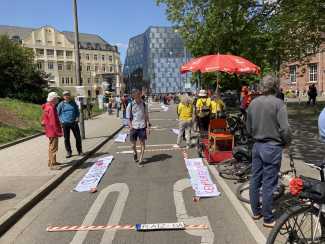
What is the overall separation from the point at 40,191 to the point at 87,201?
40.2 inches

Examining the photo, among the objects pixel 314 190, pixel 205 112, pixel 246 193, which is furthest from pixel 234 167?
pixel 314 190

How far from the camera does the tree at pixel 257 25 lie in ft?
32.7

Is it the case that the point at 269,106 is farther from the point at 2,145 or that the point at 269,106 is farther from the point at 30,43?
the point at 30,43

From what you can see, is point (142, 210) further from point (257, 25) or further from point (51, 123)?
point (257, 25)

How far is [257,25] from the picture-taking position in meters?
14.4

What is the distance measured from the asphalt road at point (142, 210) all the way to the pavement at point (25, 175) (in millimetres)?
177

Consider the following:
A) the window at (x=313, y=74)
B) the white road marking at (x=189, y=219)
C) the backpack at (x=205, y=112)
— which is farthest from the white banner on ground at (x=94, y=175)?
the window at (x=313, y=74)

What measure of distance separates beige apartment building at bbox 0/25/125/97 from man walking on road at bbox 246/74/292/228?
2433 inches

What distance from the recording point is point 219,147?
6.99 meters

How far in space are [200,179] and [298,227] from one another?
295 centimetres

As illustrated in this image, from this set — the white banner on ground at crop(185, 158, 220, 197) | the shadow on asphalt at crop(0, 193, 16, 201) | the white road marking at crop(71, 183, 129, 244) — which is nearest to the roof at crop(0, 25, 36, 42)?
the shadow on asphalt at crop(0, 193, 16, 201)

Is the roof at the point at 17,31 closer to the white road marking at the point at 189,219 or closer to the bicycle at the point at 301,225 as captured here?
the white road marking at the point at 189,219

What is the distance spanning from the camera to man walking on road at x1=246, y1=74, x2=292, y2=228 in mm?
3168

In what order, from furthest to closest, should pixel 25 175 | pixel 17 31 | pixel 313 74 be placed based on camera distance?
pixel 17 31
pixel 313 74
pixel 25 175
